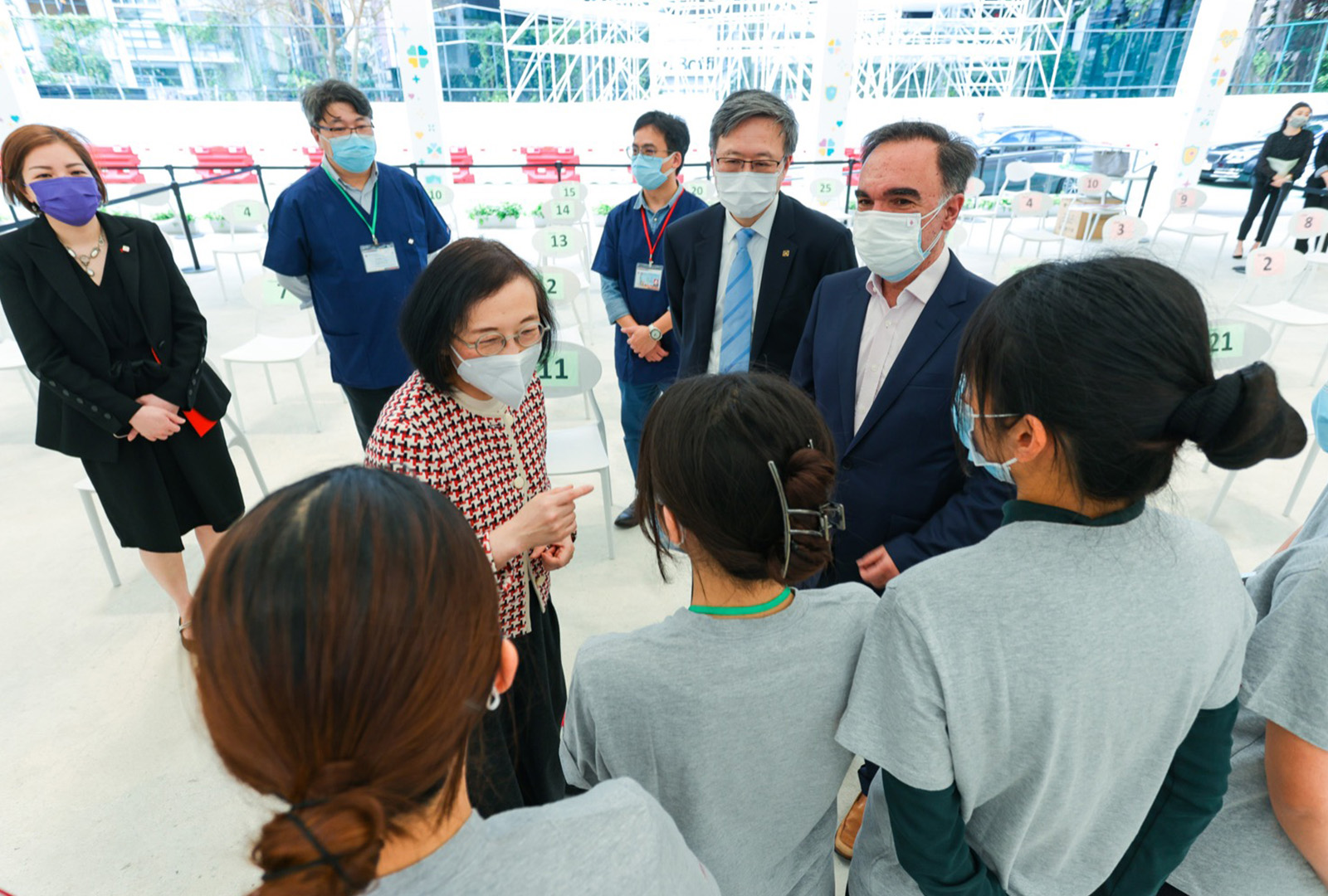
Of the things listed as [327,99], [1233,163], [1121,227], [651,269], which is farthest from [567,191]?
[1233,163]

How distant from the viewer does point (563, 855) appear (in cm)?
52

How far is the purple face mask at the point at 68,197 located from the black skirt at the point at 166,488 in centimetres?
65

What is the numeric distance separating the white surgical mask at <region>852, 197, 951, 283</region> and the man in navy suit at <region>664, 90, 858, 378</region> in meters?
0.53

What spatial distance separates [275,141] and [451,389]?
371 inches

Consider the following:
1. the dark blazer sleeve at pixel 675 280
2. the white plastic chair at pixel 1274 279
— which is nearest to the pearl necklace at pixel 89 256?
the dark blazer sleeve at pixel 675 280

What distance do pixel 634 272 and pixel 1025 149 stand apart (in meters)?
9.19

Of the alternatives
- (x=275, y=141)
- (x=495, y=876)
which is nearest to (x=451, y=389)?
(x=495, y=876)

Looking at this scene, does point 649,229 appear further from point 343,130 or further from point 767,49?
point 767,49

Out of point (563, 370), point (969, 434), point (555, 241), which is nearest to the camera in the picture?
point (969, 434)

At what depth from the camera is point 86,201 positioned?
1.90 m

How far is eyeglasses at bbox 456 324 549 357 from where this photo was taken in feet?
4.48

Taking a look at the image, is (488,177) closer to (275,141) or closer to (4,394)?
(275,141)

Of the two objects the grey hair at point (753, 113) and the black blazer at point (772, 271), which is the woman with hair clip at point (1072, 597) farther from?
the grey hair at point (753, 113)

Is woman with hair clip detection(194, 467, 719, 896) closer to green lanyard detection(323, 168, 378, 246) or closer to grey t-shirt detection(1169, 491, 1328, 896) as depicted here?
grey t-shirt detection(1169, 491, 1328, 896)
